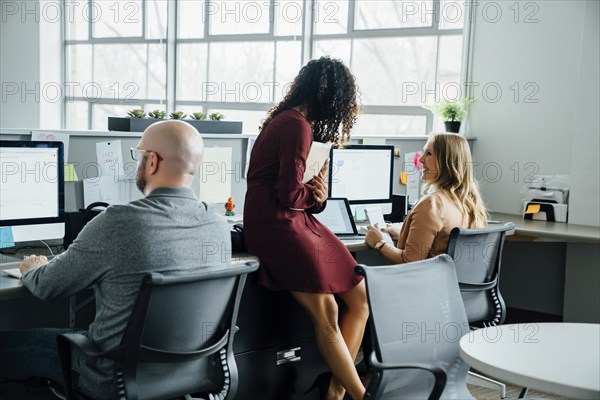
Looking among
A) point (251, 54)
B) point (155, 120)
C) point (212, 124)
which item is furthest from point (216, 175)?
point (251, 54)

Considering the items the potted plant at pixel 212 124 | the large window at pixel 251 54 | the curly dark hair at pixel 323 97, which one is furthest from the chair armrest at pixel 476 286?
the large window at pixel 251 54

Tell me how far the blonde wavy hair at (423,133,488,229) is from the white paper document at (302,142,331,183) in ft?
1.93

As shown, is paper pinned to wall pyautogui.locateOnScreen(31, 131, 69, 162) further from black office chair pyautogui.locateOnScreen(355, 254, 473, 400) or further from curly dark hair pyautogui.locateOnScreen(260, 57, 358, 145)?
black office chair pyautogui.locateOnScreen(355, 254, 473, 400)

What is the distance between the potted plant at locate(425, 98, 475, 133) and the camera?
4.86m

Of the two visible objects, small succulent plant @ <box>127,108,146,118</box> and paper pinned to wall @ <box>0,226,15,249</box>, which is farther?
small succulent plant @ <box>127,108,146,118</box>

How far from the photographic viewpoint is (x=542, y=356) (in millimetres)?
1833

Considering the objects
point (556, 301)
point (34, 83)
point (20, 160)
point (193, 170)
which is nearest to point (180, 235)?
point (193, 170)

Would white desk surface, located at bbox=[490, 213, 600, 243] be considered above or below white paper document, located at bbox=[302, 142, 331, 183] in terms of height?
below

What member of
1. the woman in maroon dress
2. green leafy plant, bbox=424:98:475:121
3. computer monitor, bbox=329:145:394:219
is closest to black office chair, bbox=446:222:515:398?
the woman in maroon dress

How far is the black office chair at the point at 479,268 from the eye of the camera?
306cm

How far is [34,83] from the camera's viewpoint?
25.6 ft

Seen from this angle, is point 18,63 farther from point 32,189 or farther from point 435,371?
point 435,371

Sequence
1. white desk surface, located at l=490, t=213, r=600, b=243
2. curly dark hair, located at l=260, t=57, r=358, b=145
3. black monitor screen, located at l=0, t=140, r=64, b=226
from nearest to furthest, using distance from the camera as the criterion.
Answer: black monitor screen, located at l=0, t=140, r=64, b=226 < curly dark hair, located at l=260, t=57, r=358, b=145 < white desk surface, located at l=490, t=213, r=600, b=243

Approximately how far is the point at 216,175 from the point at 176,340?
162 centimetres
